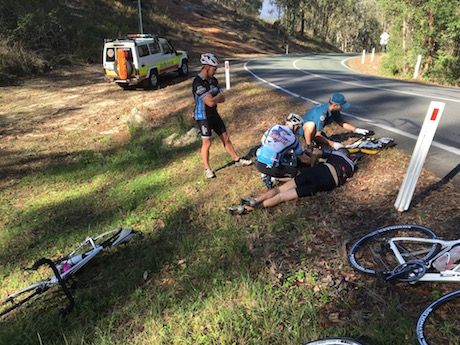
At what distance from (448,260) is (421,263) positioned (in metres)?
0.21

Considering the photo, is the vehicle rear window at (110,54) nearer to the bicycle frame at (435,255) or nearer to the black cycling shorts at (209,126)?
the black cycling shorts at (209,126)

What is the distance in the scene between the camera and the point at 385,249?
3.29m

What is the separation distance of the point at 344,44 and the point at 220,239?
302ft

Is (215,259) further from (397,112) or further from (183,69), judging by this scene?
(183,69)

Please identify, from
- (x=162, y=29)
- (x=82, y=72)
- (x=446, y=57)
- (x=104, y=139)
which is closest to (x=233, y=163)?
(x=104, y=139)

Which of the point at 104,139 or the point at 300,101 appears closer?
the point at 300,101

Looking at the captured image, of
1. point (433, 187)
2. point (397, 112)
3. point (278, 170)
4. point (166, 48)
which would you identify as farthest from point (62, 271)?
point (166, 48)

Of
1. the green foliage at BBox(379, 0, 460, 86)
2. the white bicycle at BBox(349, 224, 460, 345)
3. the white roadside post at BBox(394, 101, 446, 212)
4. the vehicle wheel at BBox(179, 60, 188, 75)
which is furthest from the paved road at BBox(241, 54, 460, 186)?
the green foliage at BBox(379, 0, 460, 86)

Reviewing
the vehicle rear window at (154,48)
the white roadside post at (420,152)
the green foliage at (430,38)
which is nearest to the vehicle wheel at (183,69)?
the vehicle rear window at (154,48)

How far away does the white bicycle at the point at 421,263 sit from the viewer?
237 cm

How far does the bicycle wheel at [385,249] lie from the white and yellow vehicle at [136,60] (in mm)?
13138

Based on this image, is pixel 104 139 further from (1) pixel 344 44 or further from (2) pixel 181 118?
(1) pixel 344 44

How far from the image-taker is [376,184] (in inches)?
178

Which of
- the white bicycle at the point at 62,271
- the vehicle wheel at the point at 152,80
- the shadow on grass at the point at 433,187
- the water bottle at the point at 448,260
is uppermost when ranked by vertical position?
the water bottle at the point at 448,260
